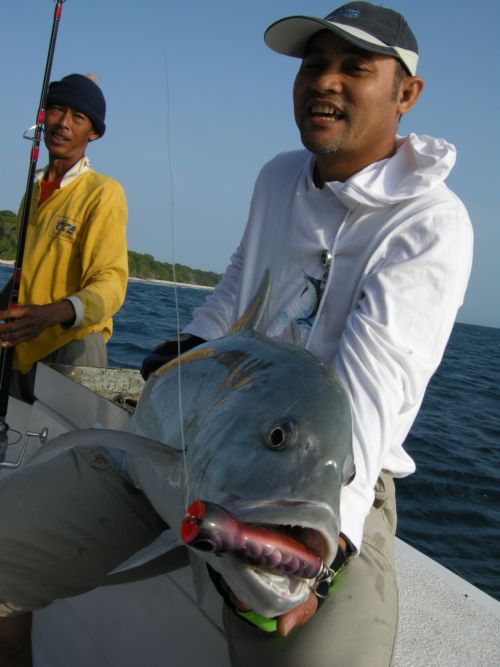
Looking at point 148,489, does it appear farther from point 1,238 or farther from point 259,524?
point 1,238

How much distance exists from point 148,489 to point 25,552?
43 centimetres

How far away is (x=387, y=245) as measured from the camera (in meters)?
1.71

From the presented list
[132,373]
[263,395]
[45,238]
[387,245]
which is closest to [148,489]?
[263,395]

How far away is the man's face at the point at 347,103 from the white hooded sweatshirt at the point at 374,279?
89 mm

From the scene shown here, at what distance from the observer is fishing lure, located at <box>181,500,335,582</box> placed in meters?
0.89

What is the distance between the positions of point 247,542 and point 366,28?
1.49 metres

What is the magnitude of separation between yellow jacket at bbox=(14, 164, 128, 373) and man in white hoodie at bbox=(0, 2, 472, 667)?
131 centimetres

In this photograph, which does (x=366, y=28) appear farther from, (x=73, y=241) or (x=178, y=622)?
(x=73, y=241)

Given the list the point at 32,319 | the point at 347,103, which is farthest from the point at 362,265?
the point at 32,319

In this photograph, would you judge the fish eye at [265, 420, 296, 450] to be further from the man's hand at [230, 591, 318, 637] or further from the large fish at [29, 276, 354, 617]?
the man's hand at [230, 591, 318, 637]

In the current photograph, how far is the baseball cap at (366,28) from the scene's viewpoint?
1.74m

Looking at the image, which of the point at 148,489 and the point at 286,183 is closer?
the point at 148,489

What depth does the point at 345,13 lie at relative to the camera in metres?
1.83

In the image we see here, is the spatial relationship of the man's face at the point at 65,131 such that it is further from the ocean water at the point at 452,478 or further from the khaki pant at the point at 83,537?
the ocean water at the point at 452,478
